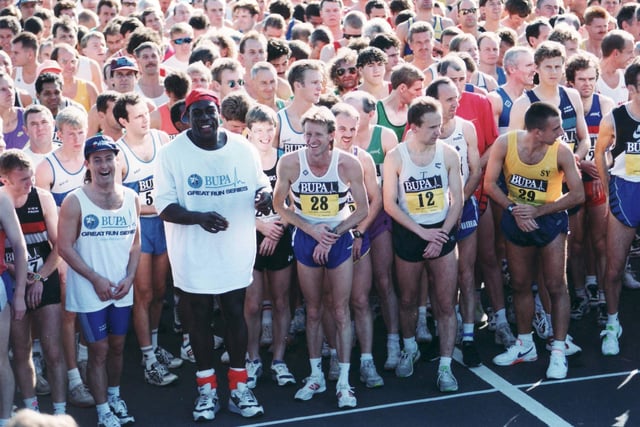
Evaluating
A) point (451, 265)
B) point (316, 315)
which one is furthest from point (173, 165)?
point (451, 265)

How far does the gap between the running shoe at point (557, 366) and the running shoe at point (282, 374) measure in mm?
1818

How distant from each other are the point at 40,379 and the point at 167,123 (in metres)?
2.30

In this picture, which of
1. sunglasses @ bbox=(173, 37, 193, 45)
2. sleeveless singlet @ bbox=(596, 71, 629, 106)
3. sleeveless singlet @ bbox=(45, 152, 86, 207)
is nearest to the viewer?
sleeveless singlet @ bbox=(45, 152, 86, 207)

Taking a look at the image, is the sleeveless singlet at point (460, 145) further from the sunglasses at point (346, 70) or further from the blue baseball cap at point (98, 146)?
the blue baseball cap at point (98, 146)

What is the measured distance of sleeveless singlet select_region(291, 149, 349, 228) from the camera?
716cm

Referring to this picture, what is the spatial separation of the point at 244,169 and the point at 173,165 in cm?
46

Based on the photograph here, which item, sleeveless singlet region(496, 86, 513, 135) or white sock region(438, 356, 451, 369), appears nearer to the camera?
white sock region(438, 356, 451, 369)

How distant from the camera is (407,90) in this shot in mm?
8211

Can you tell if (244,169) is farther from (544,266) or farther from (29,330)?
(544,266)

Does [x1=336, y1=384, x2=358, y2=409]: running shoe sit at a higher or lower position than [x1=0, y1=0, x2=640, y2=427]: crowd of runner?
lower

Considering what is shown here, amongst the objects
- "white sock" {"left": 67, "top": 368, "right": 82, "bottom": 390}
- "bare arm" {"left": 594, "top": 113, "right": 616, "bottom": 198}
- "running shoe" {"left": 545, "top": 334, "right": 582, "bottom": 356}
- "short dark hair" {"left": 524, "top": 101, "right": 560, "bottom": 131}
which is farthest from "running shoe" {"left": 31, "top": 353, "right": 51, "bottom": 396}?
"bare arm" {"left": 594, "top": 113, "right": 616, "bottom": 198}

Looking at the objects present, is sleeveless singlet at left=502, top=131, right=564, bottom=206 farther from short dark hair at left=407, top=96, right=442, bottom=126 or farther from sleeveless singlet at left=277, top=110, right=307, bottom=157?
sleeveless singlet at left=277, top=110, right=307, bottom=157

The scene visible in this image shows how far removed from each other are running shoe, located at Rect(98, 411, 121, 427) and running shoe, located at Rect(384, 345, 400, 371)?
6.75 feet

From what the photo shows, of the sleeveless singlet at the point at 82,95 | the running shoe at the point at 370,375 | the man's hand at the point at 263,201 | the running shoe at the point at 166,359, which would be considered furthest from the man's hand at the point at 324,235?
the sleeveless singlet at the point at 82,95
